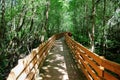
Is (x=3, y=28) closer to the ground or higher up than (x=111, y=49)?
higher up

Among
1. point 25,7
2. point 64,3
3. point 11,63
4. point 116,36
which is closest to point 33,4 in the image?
point 25,7

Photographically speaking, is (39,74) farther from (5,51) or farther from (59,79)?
(5,51)

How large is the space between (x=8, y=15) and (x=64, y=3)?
205 inches

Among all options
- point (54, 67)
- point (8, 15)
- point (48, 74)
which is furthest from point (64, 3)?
point (48, 74)

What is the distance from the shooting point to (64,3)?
2059cm

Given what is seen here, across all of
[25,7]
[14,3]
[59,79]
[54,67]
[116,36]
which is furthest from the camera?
[116,36]

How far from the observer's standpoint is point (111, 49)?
22156mm

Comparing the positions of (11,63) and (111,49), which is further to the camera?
(111,49)

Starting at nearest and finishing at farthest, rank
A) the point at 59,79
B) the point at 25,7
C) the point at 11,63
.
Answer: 1. the point at 59,79
2. the point at 11,63
3. the point at 25,7

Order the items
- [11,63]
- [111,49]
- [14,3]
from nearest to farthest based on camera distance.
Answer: [11,63] < [14,3] < [111,49]

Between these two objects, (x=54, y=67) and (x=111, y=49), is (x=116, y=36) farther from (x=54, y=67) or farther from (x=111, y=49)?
(x=54, y=67)

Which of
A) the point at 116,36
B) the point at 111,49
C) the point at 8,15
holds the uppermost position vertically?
the point at 8,15

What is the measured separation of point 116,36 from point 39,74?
1266 centimetres

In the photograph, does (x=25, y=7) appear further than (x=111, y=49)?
No
